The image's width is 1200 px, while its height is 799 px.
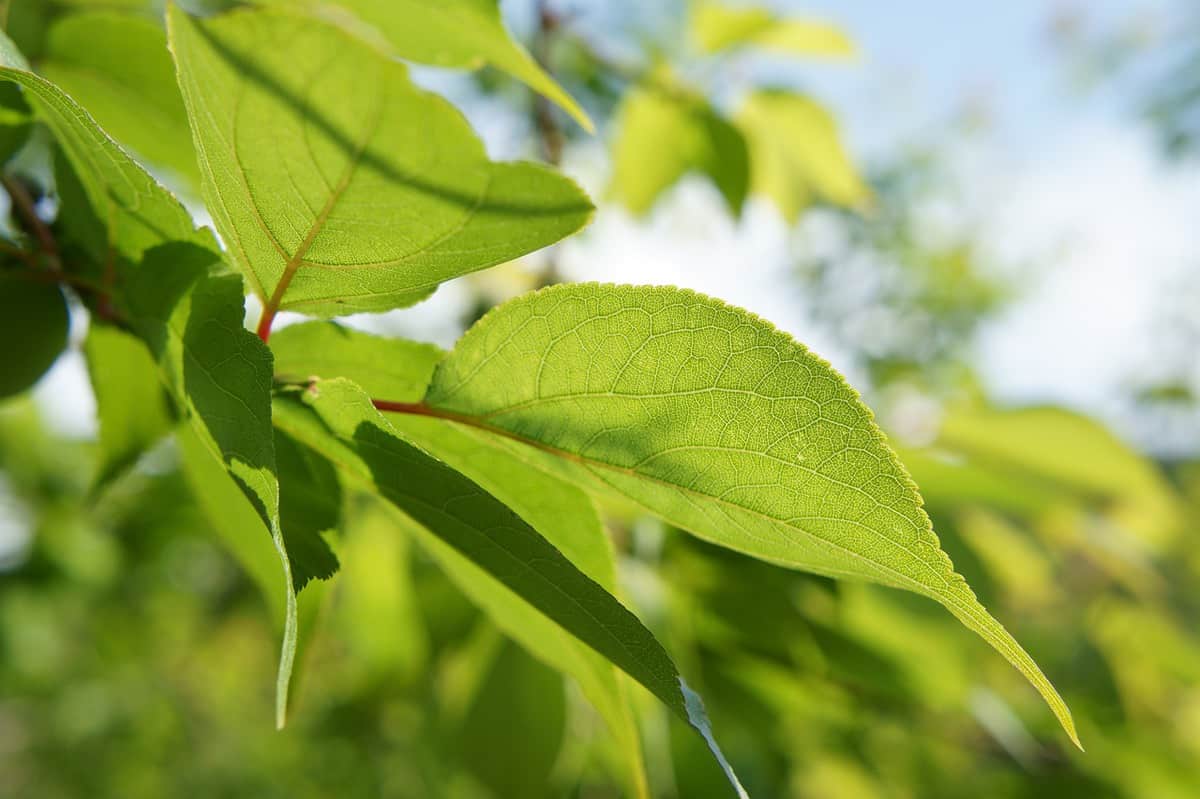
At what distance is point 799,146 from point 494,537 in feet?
2.84

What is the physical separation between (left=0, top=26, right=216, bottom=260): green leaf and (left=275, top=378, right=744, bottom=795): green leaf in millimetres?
80

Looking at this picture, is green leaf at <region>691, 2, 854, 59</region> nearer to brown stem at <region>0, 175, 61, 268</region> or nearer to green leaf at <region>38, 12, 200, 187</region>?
green leaf at <region>38, 12, 200, 187</region>

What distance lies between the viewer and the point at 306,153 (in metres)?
0.26

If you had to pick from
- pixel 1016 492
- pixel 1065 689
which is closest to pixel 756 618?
pixel 1016 492

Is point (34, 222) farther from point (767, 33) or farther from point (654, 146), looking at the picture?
point (767, 33)

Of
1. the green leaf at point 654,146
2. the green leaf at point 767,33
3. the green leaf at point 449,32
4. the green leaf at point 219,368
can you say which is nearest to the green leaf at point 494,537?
the green leaf at point 219,368

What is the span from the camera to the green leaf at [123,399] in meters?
0.46

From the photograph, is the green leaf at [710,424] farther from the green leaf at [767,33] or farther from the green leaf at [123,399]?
the green leaf at [767,33]

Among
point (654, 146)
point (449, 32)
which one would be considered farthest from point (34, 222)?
point (654, 146)

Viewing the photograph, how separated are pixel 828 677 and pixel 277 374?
603 mm

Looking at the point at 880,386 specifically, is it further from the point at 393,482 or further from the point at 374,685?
the point at 393,482

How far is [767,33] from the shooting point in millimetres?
1008

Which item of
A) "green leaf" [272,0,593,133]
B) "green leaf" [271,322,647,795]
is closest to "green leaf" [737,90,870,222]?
"green leaf" [272,0,593,133]

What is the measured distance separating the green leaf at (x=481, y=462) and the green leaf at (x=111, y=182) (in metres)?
0.06
